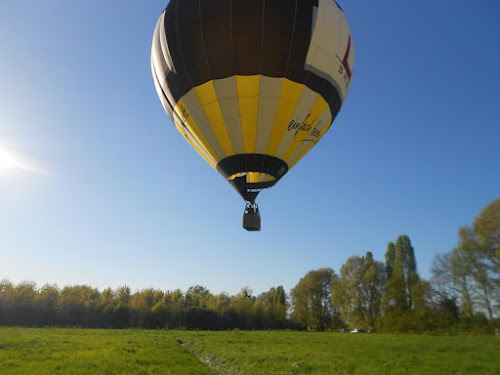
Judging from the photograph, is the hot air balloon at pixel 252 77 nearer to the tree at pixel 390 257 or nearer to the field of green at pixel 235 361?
the field of green at pixel 235 361

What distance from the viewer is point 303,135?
1051 cm

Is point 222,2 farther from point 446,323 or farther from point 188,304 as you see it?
point 188,304

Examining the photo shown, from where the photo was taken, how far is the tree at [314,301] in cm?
4872

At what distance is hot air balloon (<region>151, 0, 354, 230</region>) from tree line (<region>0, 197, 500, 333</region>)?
71.3 feet

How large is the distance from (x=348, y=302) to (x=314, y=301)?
24.4 feet

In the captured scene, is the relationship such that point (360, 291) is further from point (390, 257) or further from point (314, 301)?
point (390, 257)

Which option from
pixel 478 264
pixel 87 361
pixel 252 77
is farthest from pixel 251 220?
pixel 478 264

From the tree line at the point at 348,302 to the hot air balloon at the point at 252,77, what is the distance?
21.7 metres

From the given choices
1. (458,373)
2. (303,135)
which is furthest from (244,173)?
(458,373)

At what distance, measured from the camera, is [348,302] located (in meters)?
43.7

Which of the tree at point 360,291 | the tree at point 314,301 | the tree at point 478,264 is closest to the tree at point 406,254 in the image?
the tree at point 360,291

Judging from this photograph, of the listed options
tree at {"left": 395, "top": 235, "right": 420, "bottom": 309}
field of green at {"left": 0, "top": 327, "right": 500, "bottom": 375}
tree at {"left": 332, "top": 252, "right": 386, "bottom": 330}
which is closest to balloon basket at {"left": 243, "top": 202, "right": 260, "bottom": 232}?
field of green at {"left": 0, "top": 327, "right": 500, "bottom": 375}

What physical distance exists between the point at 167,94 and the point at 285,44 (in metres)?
4.02

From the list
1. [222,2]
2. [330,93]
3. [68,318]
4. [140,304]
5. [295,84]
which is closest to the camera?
[222,2]
